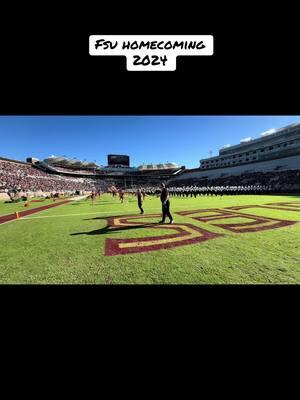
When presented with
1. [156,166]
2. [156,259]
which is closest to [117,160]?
[156,166]

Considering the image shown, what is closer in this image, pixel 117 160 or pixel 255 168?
pixel 255 168

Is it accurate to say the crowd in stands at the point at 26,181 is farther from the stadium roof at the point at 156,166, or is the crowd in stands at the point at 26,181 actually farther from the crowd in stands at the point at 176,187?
the stadium roof at the point at 156,166

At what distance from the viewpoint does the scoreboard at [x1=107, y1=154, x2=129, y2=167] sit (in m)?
111

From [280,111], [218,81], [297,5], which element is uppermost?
[297,5]

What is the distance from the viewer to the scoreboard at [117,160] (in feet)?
365

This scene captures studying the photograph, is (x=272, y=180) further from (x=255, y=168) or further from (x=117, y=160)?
(x=117, y=160)
